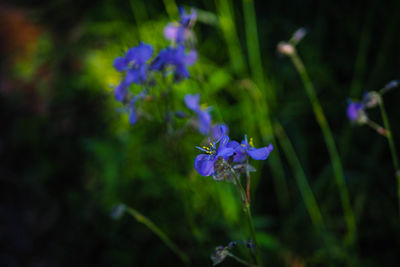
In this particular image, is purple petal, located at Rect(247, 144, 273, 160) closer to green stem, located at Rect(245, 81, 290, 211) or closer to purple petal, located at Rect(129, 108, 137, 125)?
purple petal, located at Rect(129, 108, 137, 125)

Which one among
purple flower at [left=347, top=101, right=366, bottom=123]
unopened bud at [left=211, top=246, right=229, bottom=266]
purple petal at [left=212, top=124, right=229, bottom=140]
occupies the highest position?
purple flower at [left=347, top=101, right=366, bottom=123]

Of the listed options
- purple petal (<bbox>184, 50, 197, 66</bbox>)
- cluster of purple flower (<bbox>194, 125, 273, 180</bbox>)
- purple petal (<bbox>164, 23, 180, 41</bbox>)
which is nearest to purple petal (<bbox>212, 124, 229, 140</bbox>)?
cluster of purple flower (<bbox>194, 125, 273, 180</bbox>)

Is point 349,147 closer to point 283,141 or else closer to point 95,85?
point 283,141

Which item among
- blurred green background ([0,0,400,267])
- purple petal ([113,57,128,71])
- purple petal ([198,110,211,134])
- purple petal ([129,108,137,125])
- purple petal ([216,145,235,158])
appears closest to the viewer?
purple petal ([216,145,235,158])

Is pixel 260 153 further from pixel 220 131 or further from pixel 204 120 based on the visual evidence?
pixel 204 120

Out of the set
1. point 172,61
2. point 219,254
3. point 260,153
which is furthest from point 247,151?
point 172,61

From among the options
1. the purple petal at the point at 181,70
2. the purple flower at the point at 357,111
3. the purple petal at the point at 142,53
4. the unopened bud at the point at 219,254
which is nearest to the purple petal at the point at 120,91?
the purple petal at the point at 142,53
